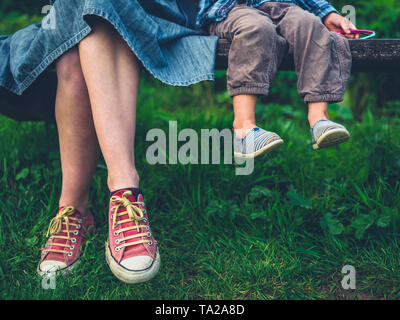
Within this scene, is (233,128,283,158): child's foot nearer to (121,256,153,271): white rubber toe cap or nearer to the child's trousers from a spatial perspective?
the child's trousers

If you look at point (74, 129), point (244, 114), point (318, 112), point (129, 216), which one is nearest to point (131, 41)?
point (74, 129)

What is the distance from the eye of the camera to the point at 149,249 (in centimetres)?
123

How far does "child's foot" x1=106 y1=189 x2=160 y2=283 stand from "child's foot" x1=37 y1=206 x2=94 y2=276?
0.72 feet

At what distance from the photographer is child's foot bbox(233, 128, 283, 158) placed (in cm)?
132

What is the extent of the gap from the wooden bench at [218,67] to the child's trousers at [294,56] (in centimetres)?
5

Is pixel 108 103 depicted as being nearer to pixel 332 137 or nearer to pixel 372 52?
pixel 332 137

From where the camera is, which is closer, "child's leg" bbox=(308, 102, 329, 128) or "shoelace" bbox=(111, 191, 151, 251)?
"shoelace" bbox=(111, 191, 151, 251)

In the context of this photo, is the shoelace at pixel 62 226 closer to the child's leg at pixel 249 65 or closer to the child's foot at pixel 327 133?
the child's leg at pixel 249 65

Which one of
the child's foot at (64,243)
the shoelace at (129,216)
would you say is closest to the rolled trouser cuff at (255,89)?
the shoelace at (129,216)

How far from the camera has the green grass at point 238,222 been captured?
1367mm

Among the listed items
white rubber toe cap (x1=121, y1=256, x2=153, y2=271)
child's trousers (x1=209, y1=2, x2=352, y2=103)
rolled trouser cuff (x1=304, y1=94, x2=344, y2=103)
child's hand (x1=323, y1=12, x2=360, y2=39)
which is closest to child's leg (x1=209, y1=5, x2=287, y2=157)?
child's trousers (x1=209, y1=2, x2=352, y2=103)

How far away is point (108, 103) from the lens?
4.23ft

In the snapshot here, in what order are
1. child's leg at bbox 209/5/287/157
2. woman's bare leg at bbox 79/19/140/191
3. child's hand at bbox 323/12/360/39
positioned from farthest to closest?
1. child's hand at bbox 323/12/360/39
2. child's leg at bbox 209/5/287/157
3. woman's bare leg at bbox 79/19/140/191

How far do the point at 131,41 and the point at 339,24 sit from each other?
2.88 ft
